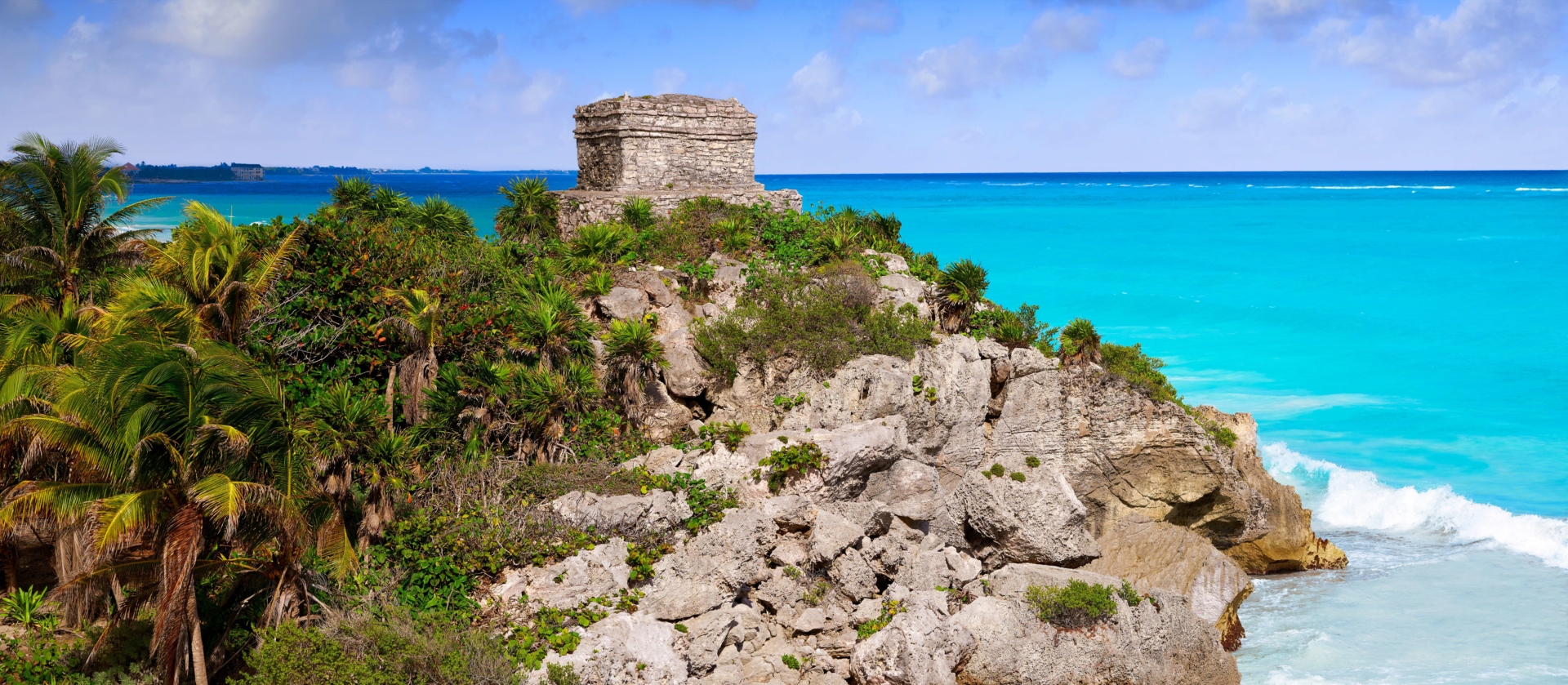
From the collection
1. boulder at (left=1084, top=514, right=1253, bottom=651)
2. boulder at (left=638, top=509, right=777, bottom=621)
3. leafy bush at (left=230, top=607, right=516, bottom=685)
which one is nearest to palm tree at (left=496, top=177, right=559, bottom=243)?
boulder at (left=638, top=509, right=777, bottom=621)

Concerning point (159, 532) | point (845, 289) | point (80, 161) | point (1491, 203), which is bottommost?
point (159, 532)

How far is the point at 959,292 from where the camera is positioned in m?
18.9

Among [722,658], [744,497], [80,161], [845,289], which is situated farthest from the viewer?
[845,289]

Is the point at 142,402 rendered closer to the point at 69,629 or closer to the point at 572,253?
the point at 69,629

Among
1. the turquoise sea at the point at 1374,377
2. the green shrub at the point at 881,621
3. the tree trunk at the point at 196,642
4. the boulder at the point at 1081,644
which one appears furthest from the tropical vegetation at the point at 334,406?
the turquoise sea at the point at 1374,377

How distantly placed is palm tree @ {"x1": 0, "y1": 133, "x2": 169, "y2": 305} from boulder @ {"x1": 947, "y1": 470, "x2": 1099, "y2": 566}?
13803 mm

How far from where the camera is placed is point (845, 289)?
17969mm

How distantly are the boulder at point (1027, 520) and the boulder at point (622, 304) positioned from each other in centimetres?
639

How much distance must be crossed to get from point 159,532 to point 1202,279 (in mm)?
57379

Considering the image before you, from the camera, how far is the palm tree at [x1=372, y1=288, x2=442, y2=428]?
44.9 ft

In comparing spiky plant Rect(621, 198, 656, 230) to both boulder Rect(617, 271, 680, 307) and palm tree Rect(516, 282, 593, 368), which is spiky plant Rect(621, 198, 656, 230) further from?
palm tree Rect(516, 282, 593, 368)

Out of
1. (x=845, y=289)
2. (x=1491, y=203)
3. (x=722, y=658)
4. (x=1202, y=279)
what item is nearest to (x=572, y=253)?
(x=845, y=289)

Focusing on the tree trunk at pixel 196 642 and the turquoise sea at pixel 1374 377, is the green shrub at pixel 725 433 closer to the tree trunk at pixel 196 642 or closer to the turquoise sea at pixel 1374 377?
the tree trunk at pixel 196 642

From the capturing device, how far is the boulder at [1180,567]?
16.8 metres
